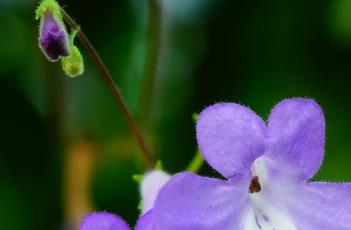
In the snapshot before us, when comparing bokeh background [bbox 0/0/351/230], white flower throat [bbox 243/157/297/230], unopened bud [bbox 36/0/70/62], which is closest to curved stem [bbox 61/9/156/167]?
unopened bud [bbox 36/0/70/62]

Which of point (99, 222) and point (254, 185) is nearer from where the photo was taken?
point (99, 222)

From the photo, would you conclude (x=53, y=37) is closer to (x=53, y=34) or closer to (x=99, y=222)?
(x=53, y=34)

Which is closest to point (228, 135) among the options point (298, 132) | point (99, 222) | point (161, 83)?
point (298, 132)

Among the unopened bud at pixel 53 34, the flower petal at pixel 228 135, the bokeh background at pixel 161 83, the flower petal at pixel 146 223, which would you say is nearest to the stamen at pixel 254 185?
the flower petal at pixel 228 135

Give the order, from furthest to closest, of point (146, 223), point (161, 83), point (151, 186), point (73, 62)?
point (161, 83), point (151, 186), point (73, 62), point (146, 223)

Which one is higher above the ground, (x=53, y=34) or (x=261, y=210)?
(x=53, y=34)

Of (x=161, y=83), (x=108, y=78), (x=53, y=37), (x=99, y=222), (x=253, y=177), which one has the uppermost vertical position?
(x=53, y=37)
